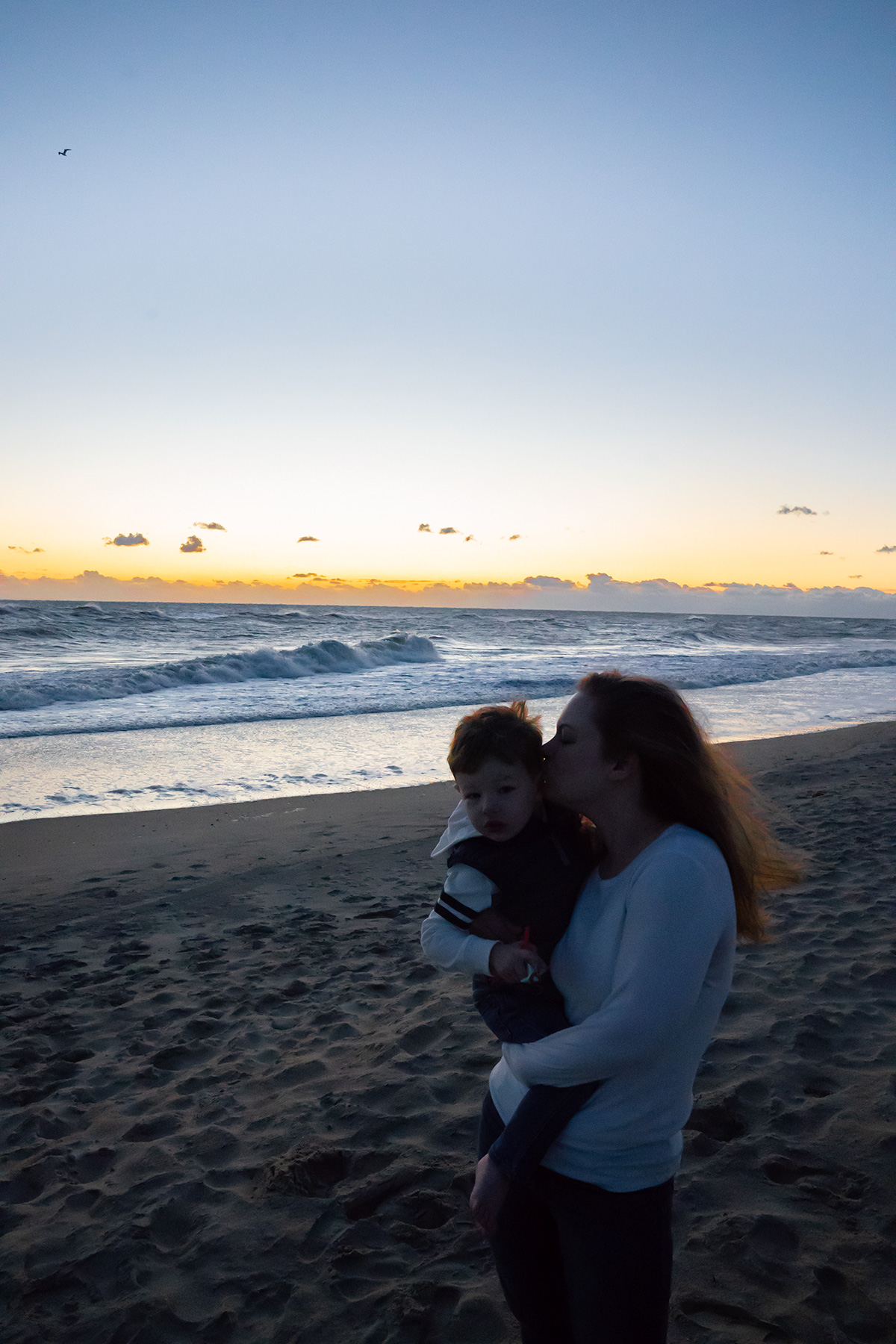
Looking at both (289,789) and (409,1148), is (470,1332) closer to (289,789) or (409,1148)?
(409,1148)

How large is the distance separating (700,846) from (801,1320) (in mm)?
1883

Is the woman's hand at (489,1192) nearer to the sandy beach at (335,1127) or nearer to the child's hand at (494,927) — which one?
the child's hand at (494,927)

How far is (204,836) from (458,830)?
6.65 meters

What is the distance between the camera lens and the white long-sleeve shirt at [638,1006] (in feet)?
4.72

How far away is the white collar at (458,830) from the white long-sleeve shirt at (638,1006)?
30cm

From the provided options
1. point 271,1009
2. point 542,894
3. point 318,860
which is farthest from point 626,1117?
point 318,860

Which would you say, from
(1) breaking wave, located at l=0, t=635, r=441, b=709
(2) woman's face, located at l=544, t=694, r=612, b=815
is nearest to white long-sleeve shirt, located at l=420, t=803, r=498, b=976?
(2) woman's face, located at l=544, t=694, r=612, b=815

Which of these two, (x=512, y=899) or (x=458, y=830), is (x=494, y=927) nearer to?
(x=512, y=899)

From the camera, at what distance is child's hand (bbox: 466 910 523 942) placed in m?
1.71

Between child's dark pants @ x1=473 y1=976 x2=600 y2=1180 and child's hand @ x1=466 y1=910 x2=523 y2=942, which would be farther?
child's hand @ x1=466 y1=910 x2=523 y2=942

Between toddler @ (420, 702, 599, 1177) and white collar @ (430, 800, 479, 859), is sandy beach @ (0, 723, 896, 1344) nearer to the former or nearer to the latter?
toddler @ (420, 702, 599, 1177)

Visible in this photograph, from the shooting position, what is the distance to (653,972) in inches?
56.2

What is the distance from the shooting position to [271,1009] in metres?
4.50

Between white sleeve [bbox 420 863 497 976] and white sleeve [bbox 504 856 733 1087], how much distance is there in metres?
0.30
